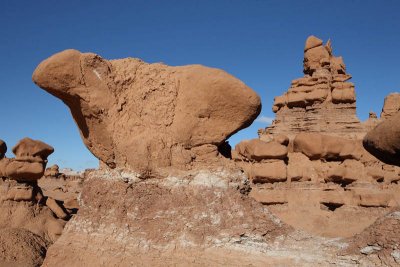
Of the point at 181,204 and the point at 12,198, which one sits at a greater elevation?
the point at 181,204

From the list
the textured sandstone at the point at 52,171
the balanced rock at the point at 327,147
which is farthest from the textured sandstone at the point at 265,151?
the textured sandstone at the point at 52,171

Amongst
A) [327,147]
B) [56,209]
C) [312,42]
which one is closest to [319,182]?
[327,147]

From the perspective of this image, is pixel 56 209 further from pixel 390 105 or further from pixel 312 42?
pixel 390 105

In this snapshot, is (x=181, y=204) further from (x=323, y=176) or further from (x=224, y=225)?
(x=323, y=176)

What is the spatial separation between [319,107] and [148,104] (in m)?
14.2

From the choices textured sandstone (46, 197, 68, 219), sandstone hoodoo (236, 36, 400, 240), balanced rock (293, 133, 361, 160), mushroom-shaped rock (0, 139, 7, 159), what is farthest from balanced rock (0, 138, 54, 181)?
balanced rock (293, 133, 361, 160)

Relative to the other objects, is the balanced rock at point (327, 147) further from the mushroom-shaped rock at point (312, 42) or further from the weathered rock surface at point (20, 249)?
the mushroom-shaped rock at point (312, 42)

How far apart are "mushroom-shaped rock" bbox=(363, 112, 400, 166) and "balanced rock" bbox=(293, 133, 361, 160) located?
6.46 m

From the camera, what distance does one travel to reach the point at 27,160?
10070mm

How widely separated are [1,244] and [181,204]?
4616mm

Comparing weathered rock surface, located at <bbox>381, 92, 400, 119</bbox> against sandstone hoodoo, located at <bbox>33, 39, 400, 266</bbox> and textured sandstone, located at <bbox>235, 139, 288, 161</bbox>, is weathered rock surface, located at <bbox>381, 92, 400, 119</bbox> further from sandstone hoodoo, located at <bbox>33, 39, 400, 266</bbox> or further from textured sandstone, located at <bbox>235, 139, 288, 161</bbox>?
sandstone hoodoo, located at <bbox>33, 39, 400, 266</bbox>

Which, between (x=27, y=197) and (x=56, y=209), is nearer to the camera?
(x=27, y=197)

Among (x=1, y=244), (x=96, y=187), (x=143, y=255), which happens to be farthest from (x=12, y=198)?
(x=143, y=255)

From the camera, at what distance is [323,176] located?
9047 millimetres
